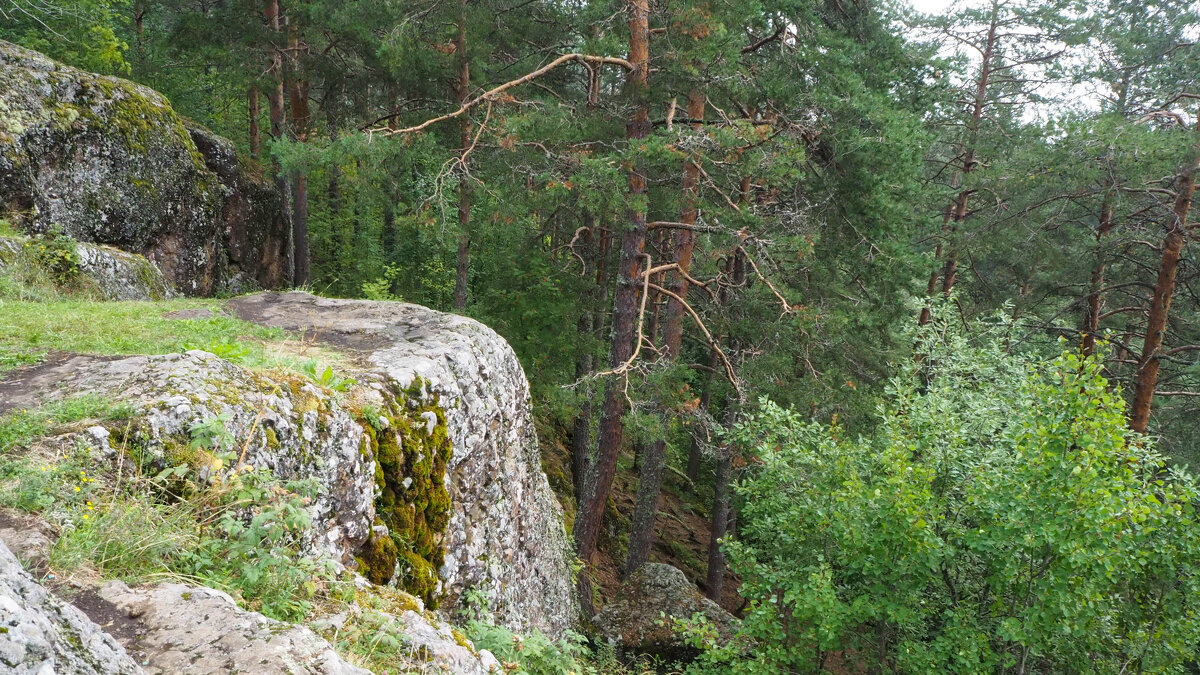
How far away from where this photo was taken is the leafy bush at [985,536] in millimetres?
6293

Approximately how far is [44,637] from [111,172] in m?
10.8

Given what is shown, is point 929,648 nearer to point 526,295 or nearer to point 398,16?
point 526,295

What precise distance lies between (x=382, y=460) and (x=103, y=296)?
6.47 meters

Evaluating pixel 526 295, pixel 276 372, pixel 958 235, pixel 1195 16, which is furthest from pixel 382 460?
pixel 1195 16

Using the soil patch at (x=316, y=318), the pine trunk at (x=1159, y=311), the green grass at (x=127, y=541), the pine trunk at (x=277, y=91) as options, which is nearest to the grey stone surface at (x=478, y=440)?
the soil patch at (x=316, y=318)

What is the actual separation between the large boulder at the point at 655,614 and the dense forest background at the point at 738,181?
71 cm

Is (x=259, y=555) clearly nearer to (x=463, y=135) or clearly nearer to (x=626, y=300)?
(x=626, y=300)

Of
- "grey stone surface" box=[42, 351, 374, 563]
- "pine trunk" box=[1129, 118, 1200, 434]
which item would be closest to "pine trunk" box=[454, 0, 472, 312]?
"grey stone surface" box=[42, 351, 374, 563]

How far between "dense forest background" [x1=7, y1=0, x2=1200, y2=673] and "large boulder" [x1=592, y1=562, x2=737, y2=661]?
2.33 feet

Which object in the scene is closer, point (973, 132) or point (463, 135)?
point (463, 135)

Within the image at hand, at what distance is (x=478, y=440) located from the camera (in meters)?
6.89

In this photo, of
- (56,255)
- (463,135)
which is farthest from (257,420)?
(463,135)

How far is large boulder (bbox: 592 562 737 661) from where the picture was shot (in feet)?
31.2

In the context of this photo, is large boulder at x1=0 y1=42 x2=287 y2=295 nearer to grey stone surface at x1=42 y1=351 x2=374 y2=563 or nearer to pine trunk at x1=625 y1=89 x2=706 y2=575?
grey stone surface at x1=42 y1=351 x2=374 y2=563
